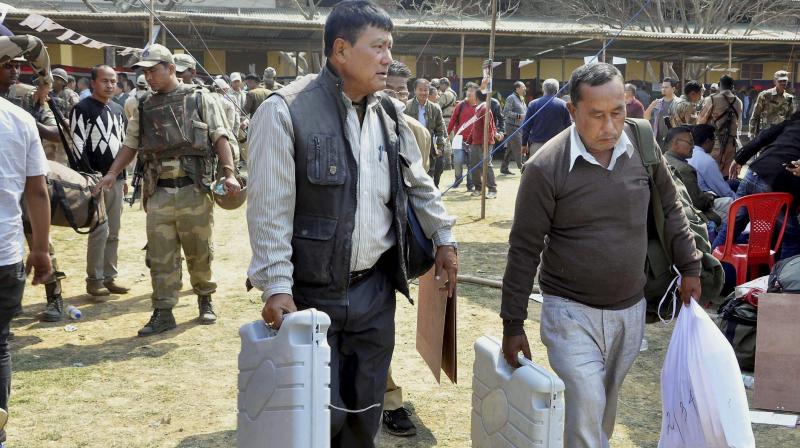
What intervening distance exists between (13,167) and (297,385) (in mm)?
1877

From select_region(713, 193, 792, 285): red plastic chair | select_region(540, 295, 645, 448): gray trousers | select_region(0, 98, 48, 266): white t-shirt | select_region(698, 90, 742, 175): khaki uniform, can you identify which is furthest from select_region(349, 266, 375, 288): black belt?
select_region(698, 90, 742, 175): khaki uniform

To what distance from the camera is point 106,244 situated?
776 centimetres

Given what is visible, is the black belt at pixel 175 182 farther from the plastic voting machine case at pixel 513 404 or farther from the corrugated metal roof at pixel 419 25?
the corrugated metal roof at pixel 419 25

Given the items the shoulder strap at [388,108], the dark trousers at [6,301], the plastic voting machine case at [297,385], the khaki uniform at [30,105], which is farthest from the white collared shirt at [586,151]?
the khaki uniform at [30,105]

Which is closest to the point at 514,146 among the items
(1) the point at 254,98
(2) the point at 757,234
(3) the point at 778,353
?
(1) the point at 254,98

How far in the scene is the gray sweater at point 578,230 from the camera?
323cm

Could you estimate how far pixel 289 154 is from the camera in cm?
296

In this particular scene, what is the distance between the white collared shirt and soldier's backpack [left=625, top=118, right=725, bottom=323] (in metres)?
0.08

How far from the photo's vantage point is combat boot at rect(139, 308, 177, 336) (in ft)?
21.3

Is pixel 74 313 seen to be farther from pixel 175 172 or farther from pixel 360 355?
pixel 360 355

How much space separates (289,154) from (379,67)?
→ 45 cm

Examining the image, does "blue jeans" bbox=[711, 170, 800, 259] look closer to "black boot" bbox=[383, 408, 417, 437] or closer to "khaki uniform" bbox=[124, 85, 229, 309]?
"black boot" bbox=[383, 408, 417, 437]

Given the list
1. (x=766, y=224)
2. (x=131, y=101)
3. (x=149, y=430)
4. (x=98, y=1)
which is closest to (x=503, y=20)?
(x=98, y=1)

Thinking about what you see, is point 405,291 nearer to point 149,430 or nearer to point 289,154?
point 289,154
